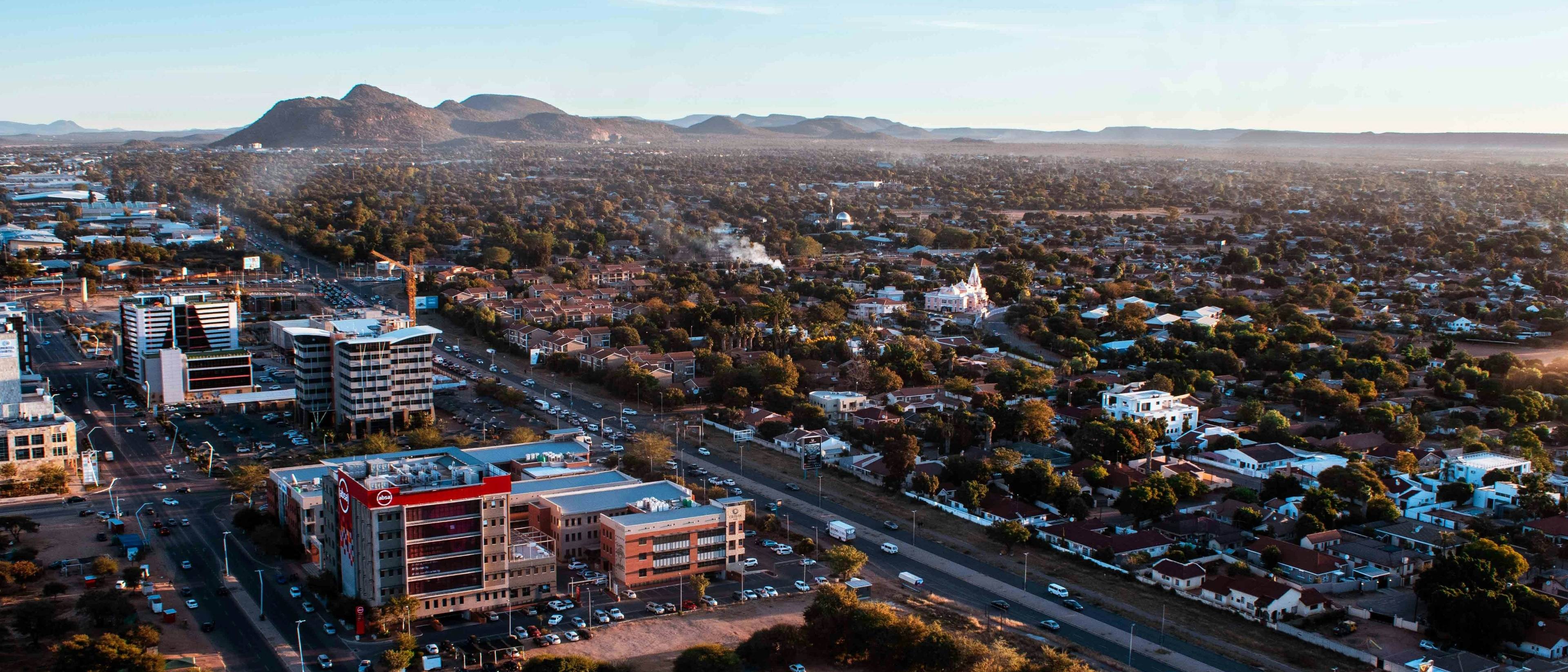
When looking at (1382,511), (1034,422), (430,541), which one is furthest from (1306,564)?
(430,541)

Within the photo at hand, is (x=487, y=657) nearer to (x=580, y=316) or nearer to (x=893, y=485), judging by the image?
(x=893, y=485)

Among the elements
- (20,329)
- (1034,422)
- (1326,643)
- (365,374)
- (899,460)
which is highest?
(20,329)

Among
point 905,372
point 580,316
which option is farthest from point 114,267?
point 905,372

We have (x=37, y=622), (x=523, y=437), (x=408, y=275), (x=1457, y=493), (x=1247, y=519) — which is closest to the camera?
(x=37, y=622)

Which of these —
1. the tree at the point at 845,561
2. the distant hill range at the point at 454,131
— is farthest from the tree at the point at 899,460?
the distant hill range at the point at 454,131

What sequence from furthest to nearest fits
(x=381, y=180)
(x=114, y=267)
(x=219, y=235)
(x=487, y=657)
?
(x=381, y=180) < (x=219, y=235) < (x=114, y=267) < (x=487, y=657)

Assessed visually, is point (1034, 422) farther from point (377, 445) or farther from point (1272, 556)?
point (377, 445)
